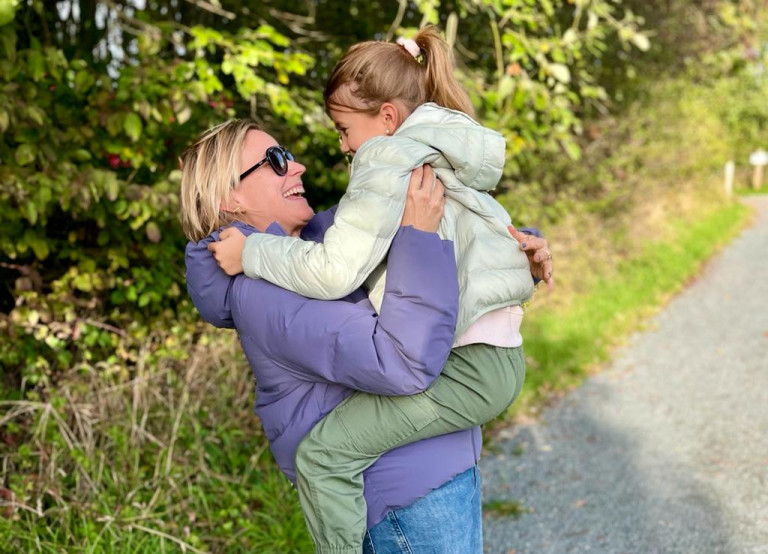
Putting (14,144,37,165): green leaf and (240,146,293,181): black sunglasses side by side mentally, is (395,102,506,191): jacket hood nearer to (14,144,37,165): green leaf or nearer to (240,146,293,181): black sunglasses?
(240,146,293,181): black sunglasses

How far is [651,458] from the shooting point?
518 cm

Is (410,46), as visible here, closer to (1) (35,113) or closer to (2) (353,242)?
(2) (353,242)

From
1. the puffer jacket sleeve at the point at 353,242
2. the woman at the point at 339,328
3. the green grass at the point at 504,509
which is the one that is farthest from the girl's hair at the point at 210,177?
the green grass at the point at 504,509

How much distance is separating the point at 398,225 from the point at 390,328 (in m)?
0.22

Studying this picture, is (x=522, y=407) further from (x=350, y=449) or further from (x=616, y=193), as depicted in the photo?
(x=616, y=193)

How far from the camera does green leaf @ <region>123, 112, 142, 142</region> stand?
367 centimetres

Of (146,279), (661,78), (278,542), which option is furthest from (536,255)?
(661,78)

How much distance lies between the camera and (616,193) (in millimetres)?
12023

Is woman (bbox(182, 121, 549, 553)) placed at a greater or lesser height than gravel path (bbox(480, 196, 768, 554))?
greater

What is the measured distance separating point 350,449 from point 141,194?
2.52 metres

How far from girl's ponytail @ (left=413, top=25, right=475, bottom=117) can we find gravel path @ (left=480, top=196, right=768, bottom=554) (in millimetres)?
2769

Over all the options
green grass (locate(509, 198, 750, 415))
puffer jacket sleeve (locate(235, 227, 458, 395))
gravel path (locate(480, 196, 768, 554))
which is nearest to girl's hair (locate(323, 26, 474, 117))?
puffer jacket sleeve (locate(235, 227, 458, 395))

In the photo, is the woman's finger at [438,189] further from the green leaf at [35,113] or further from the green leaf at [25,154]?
the green leaf at [25,154]

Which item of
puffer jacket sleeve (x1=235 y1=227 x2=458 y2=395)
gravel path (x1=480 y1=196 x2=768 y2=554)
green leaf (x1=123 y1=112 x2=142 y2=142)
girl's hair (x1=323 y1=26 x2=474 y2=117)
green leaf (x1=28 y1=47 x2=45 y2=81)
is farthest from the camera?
gravel path (x1=480 y1=196 x2=768 y2=554)
